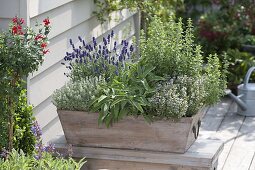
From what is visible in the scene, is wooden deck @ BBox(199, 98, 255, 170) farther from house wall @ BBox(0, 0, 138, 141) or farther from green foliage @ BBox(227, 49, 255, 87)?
house wall @ BBox(0, 0, 138, 141)

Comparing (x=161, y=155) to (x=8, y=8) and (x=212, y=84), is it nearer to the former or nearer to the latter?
(x=212, y=84)

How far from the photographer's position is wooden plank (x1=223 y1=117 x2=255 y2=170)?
554 centimetres

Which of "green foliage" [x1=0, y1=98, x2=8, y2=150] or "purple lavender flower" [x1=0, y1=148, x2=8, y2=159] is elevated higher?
"green foliage" [x1=0, y1=98, x2=8, y2=150]

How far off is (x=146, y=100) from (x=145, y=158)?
36cm

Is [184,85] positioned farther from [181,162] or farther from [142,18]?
[142,18]

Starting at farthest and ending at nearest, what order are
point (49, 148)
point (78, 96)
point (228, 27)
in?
point (228, 27) < point (78, 96) < point (49, 148)

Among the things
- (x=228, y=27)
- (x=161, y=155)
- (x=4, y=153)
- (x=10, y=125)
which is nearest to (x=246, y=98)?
(x=228, y=27)

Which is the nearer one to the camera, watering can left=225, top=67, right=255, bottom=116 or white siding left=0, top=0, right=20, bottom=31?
white siding left=0, top=0, right=20, bottom=31

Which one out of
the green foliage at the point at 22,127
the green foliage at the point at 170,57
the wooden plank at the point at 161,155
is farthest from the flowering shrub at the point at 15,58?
the green foliage at the point at 170,57

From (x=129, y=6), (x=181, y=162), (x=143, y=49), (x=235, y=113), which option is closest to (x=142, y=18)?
(x=129, y=6)

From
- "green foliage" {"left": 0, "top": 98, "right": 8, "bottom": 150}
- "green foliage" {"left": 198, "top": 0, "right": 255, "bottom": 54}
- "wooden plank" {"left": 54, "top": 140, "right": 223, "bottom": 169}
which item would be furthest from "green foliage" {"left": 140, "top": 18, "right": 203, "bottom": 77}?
"green foliage" {"left": 198, "top": 0, "right": 255, "bottom": 54}

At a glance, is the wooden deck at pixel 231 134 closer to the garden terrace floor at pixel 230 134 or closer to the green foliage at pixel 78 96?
the garden terrace floor at pixel 230 134

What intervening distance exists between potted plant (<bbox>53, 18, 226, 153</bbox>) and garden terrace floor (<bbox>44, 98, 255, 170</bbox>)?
0.84m

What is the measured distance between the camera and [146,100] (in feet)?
13.8
